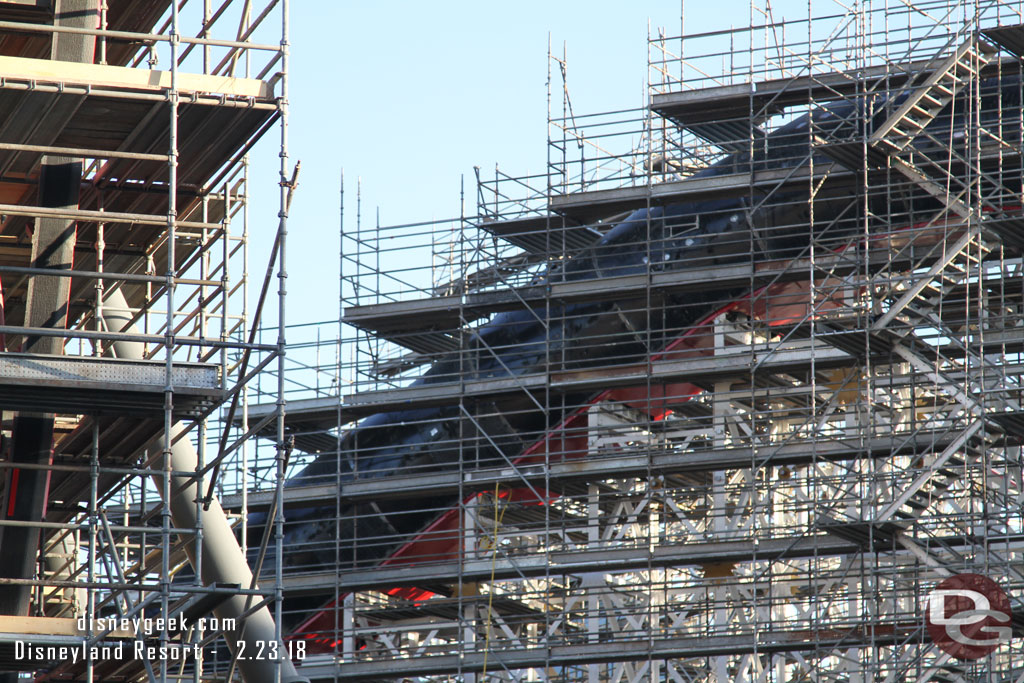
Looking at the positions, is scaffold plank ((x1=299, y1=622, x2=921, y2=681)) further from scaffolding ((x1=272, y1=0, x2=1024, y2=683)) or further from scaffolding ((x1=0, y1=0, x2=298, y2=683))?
scaffolding ((x1=0, y1=0, x2=298, y2=683))

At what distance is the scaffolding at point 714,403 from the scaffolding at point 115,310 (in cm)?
1101

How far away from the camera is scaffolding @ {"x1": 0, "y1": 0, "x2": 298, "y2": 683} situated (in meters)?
16.2

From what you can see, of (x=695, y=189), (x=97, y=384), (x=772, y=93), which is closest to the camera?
(x=97, y=384)

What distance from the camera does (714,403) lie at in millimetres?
31625

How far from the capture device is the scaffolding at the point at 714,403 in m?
29.2

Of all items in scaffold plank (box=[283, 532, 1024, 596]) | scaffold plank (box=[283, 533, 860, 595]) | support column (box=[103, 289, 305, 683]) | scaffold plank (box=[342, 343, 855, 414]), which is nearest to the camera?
support column (box=[103, 289, 305, 683])

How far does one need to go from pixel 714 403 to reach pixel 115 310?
1375cm

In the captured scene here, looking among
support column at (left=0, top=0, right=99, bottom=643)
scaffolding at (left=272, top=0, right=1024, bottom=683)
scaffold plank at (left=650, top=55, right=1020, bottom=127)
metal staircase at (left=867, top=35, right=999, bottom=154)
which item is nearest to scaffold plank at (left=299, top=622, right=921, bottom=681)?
scaffolding at (left=272, top=0, right=1024, bottom=683)

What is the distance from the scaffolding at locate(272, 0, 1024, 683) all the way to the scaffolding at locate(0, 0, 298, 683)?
1101 centimetres

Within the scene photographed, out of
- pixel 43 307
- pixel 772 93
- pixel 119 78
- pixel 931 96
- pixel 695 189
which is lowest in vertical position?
pixel 43 307

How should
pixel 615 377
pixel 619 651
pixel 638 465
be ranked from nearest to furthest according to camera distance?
pixel 619 651 → pixel 638 465 → pixel 615 377

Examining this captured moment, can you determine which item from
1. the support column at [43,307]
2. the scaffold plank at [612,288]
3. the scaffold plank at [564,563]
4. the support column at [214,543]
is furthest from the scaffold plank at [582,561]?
the support column at [43,307]

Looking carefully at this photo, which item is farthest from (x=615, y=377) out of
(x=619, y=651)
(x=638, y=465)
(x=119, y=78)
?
(x=119, y=78)

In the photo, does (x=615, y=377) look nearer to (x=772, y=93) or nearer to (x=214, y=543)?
(x=772, y=93)
